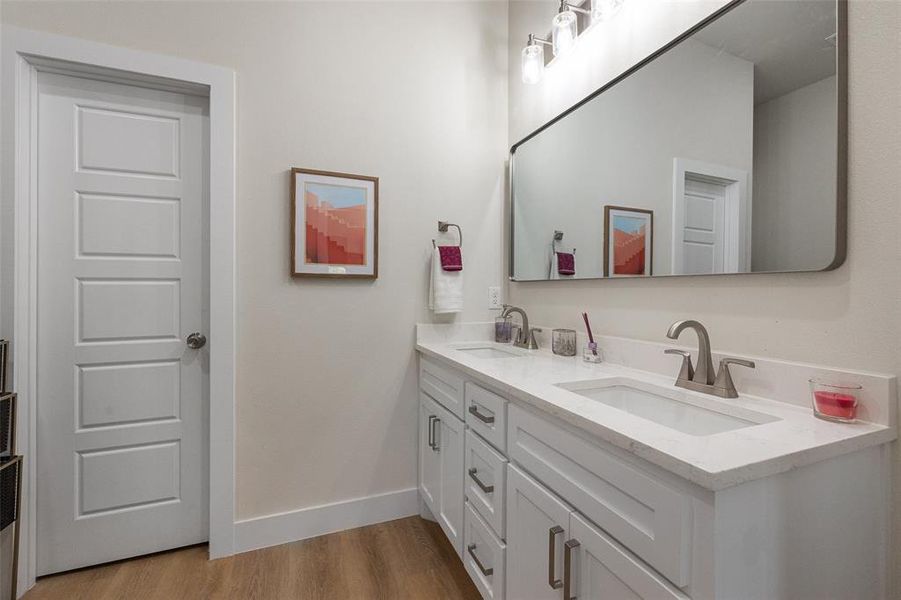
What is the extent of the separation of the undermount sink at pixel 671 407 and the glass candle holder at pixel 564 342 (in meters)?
0.42

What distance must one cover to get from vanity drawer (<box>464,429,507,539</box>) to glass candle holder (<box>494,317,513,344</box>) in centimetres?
72

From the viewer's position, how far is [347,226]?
187cm

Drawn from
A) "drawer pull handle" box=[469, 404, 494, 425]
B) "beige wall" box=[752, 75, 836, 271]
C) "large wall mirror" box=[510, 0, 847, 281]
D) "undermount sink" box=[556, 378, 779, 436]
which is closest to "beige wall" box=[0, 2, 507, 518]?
"large wall mirror" box=[510, 0, 847, 281]

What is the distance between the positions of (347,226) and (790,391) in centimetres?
168

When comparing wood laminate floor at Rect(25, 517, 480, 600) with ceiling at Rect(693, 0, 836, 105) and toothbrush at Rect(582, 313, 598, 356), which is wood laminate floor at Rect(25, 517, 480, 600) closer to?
toothbrush at Rect(582, 313, 598, 356)

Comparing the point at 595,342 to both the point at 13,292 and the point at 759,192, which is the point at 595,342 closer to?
the point at 759,192

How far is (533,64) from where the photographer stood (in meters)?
1.86

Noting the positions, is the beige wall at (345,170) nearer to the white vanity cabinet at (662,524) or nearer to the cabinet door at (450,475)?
the cabinet door at (450,475)

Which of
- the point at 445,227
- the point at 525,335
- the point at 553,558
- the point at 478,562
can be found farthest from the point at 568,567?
the point at 445,227

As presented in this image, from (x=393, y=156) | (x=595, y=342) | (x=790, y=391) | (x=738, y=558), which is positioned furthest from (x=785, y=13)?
(x=393, y=156)

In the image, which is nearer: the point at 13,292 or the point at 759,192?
the point at 759,192

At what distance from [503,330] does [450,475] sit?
0.78 meters

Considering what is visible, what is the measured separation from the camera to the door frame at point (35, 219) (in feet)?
4.71

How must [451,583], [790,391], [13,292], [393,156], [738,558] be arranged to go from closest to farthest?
1. [738,558]
2. [790,391]
3. [13,292]
4. [451,583]
5. [393,156]
